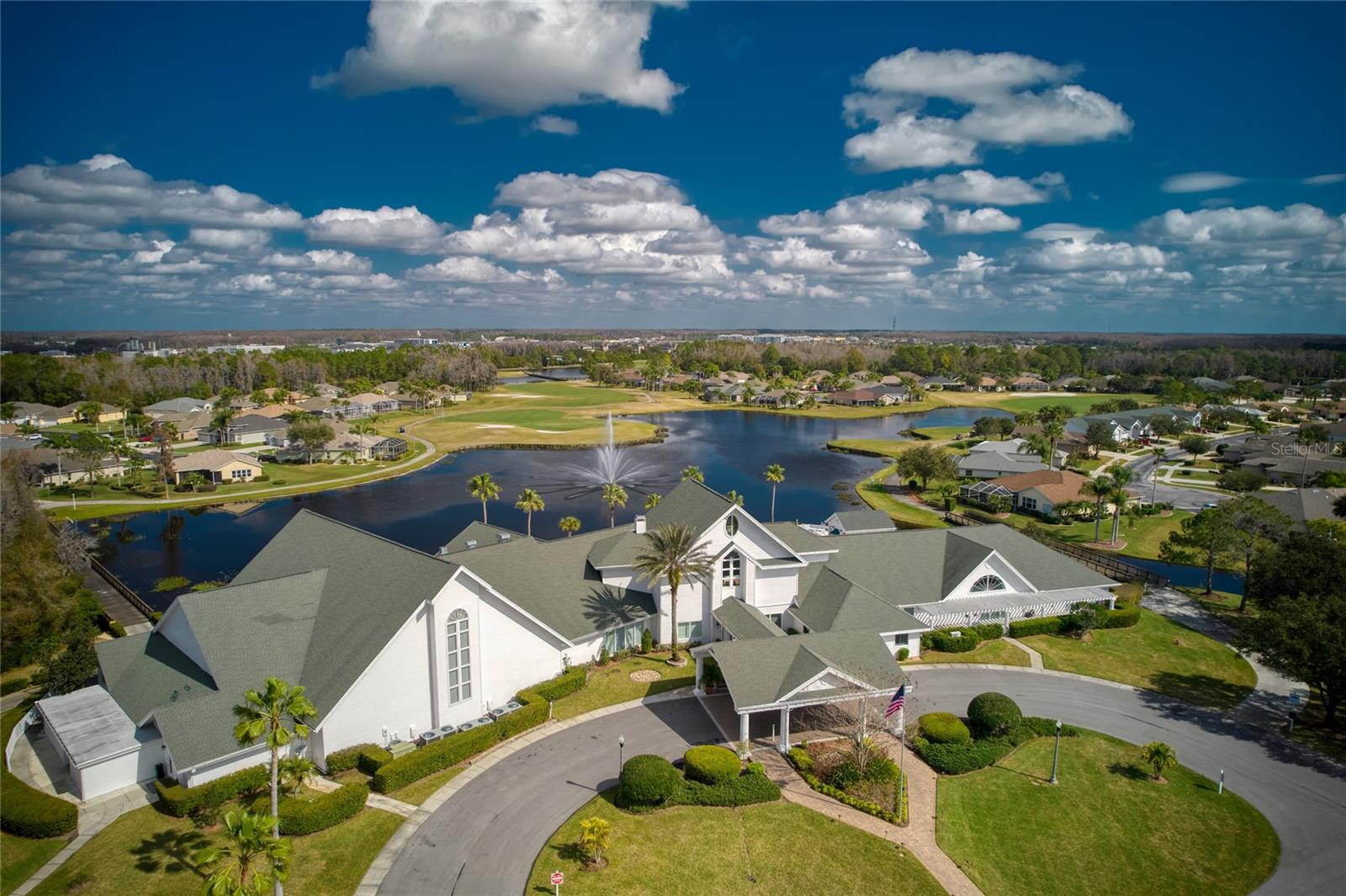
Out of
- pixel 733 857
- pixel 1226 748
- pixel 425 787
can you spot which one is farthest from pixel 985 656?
pixel 425 787

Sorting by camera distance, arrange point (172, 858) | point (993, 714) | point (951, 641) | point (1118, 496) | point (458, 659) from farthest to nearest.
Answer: point (1118, 496), point (951, 641), point (458, 659), point (993, 714), point (172, 858)

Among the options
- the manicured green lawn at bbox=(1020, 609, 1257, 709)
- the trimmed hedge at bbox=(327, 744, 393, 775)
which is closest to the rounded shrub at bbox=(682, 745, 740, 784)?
the trimmed hedge at bbox=(327, 744, 393, 775)

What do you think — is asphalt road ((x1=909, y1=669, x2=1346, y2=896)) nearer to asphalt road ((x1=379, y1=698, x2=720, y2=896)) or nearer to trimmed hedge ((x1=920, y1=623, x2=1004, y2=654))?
trimmed hedge ((x1=920, y1=623, x2=1004, y2=654))

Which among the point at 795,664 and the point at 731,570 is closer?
the point at 795,664

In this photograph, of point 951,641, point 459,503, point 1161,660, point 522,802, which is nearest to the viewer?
point 522,802

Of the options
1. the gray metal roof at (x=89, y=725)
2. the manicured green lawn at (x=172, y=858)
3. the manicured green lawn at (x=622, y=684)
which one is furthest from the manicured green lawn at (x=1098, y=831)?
the gray metal roof at (x=89, y=725)

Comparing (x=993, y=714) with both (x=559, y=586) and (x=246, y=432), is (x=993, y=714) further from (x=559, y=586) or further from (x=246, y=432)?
(x=246, y=432)

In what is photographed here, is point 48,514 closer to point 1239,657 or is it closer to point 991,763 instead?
point 991,763
